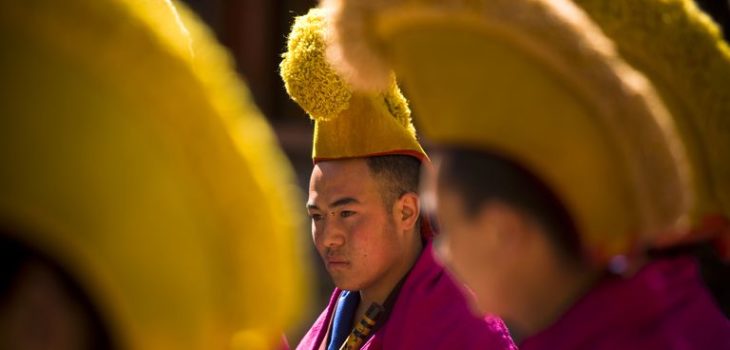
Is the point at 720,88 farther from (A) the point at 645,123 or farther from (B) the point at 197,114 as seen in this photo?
(B) the point at 197,114

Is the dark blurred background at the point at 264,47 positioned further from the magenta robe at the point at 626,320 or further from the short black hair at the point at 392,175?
the magenta robe at the point at 626,320

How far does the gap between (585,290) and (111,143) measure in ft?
2.97

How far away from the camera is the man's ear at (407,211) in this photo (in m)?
2.97

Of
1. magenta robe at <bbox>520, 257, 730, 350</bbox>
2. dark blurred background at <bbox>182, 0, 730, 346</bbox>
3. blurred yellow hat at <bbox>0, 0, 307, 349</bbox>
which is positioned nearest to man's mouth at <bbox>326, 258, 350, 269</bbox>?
magenta robe at <bbox>520, 257, 730, 350</bbox>

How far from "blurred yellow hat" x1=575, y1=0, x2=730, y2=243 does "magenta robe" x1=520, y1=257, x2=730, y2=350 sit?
205 mm

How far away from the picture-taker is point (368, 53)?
5.33ft

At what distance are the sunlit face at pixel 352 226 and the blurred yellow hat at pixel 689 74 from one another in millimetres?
1199

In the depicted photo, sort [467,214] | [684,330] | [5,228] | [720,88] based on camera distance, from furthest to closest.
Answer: [720,88] → [684,330] → [467,214] → [5,228]

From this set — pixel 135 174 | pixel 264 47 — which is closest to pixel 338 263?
pixel 135 174

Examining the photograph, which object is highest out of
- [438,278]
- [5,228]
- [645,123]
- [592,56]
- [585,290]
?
[5,228]

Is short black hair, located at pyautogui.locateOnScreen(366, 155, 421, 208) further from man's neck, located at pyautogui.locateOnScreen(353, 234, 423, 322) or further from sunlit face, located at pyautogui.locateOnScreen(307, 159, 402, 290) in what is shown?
man's neck, located at pyautogui.locateOnScreen(353, 234, 423, 322)

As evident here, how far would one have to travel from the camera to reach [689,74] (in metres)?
1.85

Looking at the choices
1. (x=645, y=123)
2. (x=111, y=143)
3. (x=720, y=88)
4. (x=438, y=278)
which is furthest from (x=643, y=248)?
(x=438, y=278)

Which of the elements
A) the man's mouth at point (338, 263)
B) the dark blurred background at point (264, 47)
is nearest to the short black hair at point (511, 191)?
the man's mouth at point (338, 263)
